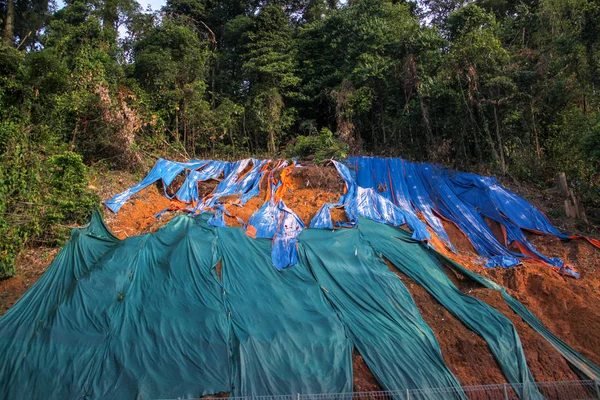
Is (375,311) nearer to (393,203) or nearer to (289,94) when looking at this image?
(393,203)

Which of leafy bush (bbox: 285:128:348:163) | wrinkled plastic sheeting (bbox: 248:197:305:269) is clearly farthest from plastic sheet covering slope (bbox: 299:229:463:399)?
leafy bush (bbox: 285:128:348:163)

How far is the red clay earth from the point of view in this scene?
538cm

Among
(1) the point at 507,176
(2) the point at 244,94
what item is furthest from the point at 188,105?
(1) the point at 507,176

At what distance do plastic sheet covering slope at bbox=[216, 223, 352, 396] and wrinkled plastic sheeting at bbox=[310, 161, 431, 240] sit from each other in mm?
1874

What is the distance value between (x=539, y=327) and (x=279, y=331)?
12.3 ft

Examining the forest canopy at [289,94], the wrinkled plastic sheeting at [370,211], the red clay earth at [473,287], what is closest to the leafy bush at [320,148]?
the forest canopy at [289,94]

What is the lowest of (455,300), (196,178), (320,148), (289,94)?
(455,300)

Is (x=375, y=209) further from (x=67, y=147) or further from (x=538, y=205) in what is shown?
(x=67, y=147)

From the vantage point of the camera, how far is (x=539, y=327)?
5898mm

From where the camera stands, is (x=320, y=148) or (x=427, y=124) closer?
(x=320, y=148)

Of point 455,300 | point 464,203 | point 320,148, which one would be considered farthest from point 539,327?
point 320,148

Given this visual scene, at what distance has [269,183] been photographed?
396 inches

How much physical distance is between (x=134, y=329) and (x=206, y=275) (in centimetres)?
125

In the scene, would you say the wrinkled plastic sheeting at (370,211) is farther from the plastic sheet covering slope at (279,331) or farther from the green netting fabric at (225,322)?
the plastic sheet covering slope at (279,331)
